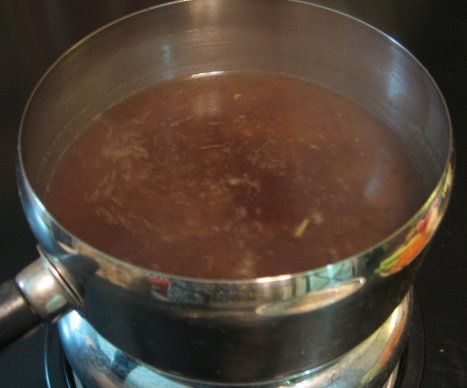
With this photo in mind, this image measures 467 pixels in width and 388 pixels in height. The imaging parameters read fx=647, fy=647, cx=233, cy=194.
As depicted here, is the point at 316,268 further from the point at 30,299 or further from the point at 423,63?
the point at 423,63

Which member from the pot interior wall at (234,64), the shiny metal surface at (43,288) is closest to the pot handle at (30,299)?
the shiny metal surface at (43,288)

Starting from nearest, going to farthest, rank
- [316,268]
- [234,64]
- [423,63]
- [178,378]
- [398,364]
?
[316,268] < [178,378] < [398,364] < [234,64] < [423,63]

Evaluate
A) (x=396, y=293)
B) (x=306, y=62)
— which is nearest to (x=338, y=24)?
(x=306, y=62)

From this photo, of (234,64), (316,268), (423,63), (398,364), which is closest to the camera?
(316,268)

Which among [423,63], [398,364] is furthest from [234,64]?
[398,364]

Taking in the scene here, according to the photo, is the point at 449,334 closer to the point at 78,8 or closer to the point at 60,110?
the point at 60,110

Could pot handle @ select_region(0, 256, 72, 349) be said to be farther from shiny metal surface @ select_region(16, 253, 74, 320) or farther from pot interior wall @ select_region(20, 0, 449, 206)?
pot interior wall @ select_region(20, 0, 449, 206)
